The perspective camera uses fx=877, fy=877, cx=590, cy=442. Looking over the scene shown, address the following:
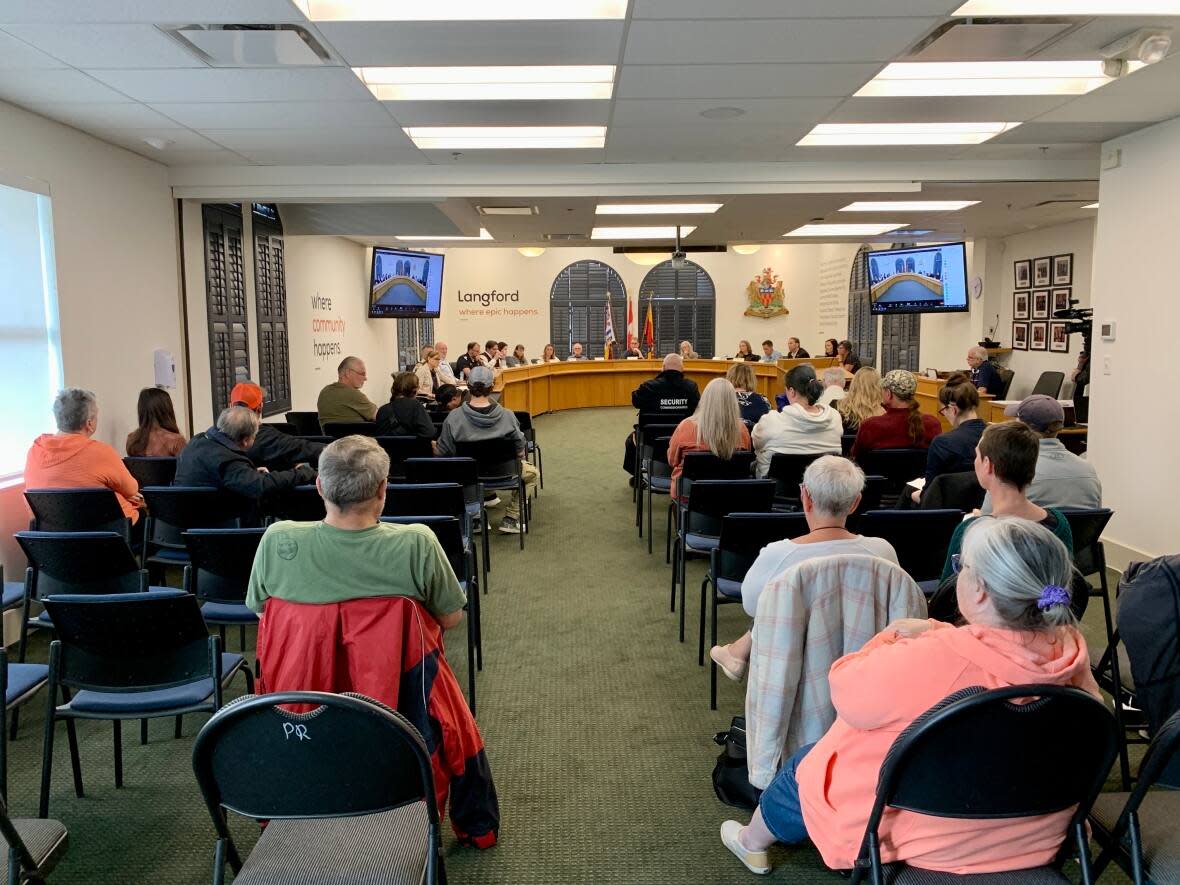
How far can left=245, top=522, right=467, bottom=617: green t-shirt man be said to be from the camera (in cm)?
232

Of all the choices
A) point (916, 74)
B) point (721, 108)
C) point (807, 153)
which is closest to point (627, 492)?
point (807, 153)

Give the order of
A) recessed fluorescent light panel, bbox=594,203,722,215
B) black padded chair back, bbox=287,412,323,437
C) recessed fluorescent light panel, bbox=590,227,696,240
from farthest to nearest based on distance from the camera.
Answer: recessed fluorescent light panel, bbox=590,227,696,240
recessed fluorescent light panel, bbox=594,203,722,215
black padded chair back, bbox=287,412,323,437

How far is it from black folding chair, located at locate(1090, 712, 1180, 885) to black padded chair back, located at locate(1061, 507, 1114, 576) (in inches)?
61.2

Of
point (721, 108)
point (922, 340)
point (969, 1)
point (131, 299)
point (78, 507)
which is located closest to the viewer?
point (969, 1)

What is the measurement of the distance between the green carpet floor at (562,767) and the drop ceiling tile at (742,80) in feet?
9.33

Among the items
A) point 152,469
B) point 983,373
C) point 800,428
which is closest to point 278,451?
point 152,469

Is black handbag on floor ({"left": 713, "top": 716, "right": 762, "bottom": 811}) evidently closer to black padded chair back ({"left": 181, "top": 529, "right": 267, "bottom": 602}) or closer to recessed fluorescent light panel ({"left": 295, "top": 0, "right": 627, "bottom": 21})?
black padded chair back ({"left": 181, "top": 529, "right": 267, "bottom": 602})

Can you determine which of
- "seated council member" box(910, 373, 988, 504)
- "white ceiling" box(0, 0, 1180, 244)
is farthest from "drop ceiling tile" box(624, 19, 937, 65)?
"seated council member" box(910, 373, 988, 504)

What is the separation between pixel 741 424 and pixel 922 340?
10.9 metres

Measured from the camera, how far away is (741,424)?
5500mm

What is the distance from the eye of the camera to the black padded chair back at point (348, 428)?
6621 mm

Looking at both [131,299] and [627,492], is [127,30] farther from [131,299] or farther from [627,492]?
[627,492]

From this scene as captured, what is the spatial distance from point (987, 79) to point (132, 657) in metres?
4.79

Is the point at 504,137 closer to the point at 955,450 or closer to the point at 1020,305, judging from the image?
the point at 955,450
